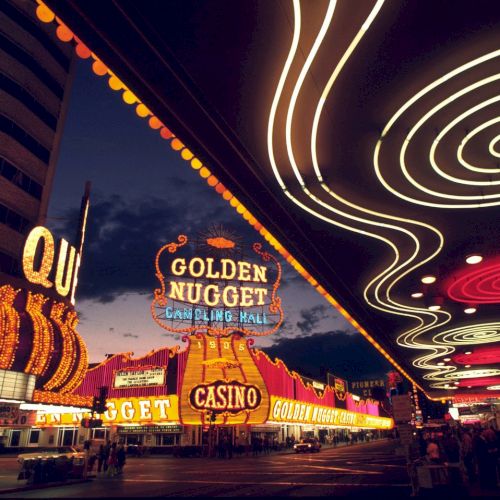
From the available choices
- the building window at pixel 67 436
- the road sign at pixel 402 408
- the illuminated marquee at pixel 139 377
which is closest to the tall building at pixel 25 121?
the illuminated marquee at pixel 139 377

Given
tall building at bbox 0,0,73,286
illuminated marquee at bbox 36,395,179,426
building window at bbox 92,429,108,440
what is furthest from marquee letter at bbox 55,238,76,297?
building window at bbox 92,429,108,440

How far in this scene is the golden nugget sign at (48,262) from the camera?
23953 mm

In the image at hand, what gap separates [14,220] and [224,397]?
75.8 ft

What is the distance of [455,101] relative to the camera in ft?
24.3

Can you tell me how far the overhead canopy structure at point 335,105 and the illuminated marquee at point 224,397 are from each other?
26323mm

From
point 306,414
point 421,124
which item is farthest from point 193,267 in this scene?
point 421,124

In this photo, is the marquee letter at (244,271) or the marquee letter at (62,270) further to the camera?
the marquee letter at (244,271)

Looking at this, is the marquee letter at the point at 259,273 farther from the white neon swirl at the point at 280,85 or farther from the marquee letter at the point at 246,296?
the white neon swirl at the point at 280,85

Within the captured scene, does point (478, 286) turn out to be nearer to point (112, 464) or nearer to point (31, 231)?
point (112, 464)

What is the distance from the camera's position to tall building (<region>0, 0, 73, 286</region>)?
36.8m

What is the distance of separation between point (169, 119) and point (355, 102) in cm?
316

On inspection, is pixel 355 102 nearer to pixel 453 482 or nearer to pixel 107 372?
pixel 453 482

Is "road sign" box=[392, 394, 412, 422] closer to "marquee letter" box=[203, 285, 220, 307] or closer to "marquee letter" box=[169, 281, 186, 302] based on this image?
"marquee letter" box=[203, 285, 220, 307]

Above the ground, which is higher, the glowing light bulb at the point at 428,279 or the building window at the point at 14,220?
the building window at the point at 14,220
